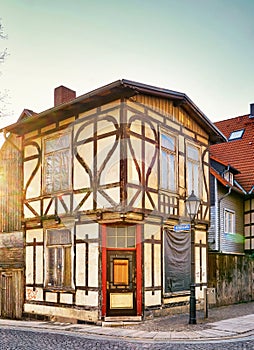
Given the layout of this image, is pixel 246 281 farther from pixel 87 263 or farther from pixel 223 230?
pixel 87 263

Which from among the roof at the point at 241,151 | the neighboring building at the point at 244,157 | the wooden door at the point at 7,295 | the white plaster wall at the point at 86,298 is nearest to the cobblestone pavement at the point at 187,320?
the white plaster wall at the point at 86,298

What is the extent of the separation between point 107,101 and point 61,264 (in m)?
5.41

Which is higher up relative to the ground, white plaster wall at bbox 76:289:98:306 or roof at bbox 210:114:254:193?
roof at bbox 210:114:254:193

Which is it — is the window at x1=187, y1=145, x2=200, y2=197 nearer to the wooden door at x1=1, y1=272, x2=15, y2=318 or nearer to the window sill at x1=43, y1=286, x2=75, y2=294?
the window sill at x1=43, y1=286, x2=75, y2=294

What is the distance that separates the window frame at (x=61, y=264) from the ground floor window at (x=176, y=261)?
3.00 meters

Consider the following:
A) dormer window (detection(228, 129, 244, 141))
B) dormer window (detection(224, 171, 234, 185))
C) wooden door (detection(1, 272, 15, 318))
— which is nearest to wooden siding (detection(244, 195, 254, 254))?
dormer window (detection(224, 171, 234, 185))

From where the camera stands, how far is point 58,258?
15.9 metres

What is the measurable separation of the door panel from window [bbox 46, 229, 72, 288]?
1636 mm

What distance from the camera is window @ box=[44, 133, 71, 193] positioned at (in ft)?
52.2

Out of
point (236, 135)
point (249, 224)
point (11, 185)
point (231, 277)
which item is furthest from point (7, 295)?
point (236, 135)

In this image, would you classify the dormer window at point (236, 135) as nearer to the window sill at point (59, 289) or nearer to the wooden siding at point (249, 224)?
the wooden siding at point (249, 224)

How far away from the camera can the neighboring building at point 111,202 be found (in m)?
14.2

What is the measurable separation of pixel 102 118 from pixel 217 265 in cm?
777

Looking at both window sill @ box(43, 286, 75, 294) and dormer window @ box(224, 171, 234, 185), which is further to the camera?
dormer window @ box(224, 171, 234, 185)
